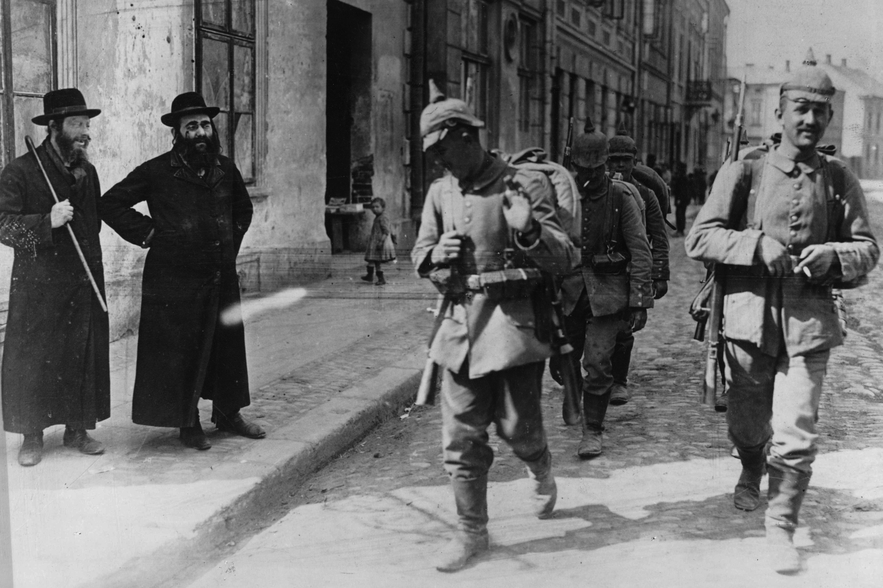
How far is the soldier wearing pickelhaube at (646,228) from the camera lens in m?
5.48

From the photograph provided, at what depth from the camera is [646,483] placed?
15.1 ft

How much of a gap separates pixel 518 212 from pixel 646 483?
193cm

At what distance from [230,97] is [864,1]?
3888 mm

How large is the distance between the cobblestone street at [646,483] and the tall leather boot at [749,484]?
0.05m

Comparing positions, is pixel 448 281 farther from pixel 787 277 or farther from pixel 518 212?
pixel 787 277

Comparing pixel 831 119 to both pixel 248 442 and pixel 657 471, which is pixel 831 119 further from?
pixel 248 442

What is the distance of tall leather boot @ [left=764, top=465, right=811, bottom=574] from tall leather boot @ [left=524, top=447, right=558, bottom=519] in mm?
881

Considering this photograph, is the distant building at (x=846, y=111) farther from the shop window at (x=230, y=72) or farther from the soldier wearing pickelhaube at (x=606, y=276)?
the shop window at (x=230, y=72)

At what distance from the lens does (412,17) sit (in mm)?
7488

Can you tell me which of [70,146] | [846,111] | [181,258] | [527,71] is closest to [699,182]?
[527,71]

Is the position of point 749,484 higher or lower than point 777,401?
lower

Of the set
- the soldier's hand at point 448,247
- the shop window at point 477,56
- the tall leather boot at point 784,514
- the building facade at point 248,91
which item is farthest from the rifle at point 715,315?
the building facade at point 248,91

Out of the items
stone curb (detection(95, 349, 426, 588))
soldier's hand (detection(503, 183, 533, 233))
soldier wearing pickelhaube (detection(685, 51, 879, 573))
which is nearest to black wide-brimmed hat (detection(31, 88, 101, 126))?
stone curb (detection(95, 349, 426, 588))

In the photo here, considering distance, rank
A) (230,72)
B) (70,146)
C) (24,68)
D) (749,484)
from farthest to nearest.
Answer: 1. (230,72)
2. (24,68)
3. (70,146)
4. (749,484)
